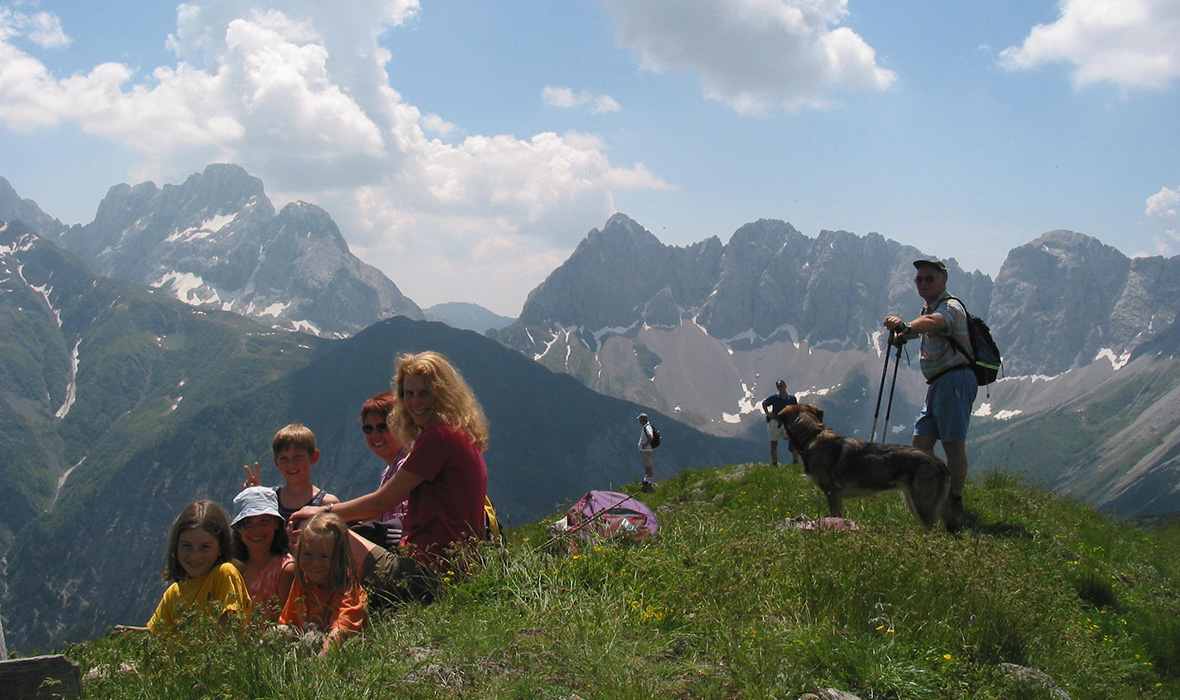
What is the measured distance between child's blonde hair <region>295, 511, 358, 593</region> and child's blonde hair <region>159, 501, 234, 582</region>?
2.33ft

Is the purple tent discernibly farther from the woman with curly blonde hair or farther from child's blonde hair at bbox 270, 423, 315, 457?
child's blonde hair at bbox 270, 423, 315, 457

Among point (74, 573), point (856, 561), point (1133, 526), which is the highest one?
point (856, 561)

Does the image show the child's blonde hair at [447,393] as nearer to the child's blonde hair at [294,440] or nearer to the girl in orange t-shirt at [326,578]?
the girl in orange t-shirt at [326,578]

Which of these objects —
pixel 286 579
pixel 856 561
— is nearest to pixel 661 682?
pixel 856 561

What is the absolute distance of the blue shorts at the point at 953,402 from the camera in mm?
9055

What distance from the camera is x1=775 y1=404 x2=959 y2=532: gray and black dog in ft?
26.2

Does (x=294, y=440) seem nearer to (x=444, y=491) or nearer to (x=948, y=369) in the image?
(x=444, y=491)

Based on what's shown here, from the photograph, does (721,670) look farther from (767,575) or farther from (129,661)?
(129,661)

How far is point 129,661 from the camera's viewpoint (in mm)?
4422

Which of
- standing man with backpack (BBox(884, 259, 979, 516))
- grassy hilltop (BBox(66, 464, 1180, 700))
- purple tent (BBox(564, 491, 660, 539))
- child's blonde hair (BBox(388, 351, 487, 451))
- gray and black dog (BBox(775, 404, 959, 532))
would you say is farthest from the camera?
standing man with backpack (BBox(884, 259, 979, 516))

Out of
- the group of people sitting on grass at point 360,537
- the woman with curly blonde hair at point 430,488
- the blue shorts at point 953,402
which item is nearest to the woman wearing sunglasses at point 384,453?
the group of people sitting on grass at point 360,537

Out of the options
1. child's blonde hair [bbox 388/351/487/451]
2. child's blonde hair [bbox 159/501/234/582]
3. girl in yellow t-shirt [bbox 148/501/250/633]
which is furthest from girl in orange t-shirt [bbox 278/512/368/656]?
child's blonde hair [bbox 388/351/487/451]

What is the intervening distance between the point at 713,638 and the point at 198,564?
4.08 meters

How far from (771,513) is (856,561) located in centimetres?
468
